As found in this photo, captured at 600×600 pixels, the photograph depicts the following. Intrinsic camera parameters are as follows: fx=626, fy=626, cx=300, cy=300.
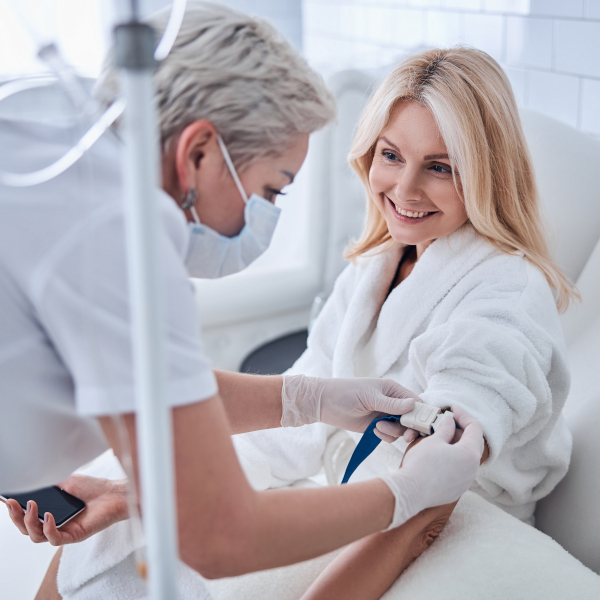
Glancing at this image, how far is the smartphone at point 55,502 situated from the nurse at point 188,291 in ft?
0.91

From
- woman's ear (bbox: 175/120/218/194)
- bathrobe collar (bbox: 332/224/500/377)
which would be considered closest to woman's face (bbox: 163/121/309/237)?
woman's ear (bbox: 175/120/218/194)

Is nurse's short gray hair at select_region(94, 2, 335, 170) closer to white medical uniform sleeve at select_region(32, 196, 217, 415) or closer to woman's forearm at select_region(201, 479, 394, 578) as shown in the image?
white medical uniform sleeve at select_region(32, 196, 217, 415)

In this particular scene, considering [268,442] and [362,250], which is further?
[362,250]

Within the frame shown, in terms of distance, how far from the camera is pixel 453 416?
1.03m

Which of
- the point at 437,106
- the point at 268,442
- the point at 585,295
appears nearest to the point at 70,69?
the point at 437,106

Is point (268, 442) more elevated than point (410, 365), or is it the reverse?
point (410, 365)

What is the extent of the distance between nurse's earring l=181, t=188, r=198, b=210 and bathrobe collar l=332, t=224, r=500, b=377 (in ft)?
2.12

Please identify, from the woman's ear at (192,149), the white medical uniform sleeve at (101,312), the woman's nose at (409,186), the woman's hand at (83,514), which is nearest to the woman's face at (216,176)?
the woman's ear at (192,149)

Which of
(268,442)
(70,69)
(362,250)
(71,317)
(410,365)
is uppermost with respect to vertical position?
(70,69)

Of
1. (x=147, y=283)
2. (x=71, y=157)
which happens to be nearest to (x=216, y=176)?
(x=71, y=157)

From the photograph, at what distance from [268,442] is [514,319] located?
62 cm

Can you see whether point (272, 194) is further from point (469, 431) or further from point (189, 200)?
point (469, 431)

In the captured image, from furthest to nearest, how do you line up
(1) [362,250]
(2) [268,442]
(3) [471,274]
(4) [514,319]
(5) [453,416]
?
(1) [362,250], (2) [268,442], (3) [471,274], (4) [514,319], (5) [453,416]

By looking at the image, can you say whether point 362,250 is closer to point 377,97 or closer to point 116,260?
A: point 377,97
